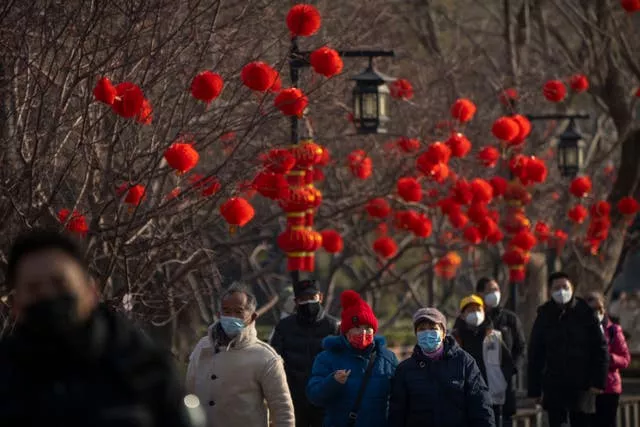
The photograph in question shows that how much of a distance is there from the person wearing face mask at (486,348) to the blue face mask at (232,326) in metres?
4.68

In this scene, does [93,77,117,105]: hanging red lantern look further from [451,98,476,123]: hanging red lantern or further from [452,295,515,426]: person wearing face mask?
[451,98,476,123]: hanging red lantern

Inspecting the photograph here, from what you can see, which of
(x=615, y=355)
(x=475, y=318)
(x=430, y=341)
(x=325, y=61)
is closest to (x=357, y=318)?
(x=430, y=341)

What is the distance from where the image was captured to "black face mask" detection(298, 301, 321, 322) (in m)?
12.6

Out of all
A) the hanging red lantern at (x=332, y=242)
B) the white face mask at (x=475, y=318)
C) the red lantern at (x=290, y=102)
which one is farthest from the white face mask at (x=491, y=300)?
the hanging red lantern at (x=332, y=242)

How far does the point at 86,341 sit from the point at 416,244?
2141 centimetres

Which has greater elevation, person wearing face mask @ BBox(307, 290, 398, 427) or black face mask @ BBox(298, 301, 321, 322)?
black face mask @ BBox(298, 301, 321, 322)

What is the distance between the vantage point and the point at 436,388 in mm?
9914

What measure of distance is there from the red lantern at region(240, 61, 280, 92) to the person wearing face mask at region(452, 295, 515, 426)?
101 inches

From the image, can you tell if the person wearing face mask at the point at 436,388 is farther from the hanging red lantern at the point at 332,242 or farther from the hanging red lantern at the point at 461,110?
the hanging red lantern at the point at 332,242

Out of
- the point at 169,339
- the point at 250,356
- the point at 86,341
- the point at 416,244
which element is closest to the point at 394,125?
the point at 416,244

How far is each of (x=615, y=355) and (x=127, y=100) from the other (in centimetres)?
629

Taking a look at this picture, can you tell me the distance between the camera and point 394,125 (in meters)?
24.1

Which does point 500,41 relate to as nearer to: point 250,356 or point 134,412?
point 250,356

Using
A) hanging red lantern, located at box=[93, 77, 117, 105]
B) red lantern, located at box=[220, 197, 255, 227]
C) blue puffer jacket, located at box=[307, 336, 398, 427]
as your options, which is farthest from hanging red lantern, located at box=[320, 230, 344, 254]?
blue puffer jacket, located at box=[307, 336, 398, 427]
